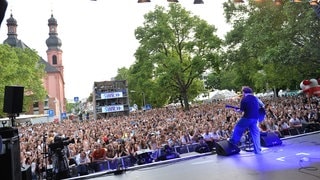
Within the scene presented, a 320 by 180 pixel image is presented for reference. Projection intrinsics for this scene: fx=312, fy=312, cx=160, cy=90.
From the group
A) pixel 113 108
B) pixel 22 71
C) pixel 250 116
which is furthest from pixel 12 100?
pixel 113 108

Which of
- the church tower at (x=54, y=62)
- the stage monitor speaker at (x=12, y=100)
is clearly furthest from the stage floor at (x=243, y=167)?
the church tower at (x=54, y=62)

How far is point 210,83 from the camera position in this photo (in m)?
79.5

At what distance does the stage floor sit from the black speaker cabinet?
6.84 ft

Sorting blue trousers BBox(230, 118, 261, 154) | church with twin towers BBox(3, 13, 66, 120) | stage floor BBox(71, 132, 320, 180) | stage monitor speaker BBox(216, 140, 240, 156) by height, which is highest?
church with twin towers BBox(3, 13, 66, 120)

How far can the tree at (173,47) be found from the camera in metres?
30.9

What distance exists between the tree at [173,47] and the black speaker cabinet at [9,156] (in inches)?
1033

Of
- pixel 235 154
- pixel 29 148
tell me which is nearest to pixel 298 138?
pixel 235 154

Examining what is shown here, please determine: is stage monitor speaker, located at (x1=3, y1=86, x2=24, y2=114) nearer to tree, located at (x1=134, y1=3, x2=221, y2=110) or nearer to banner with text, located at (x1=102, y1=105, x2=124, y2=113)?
tree, located at (x1=134, y1=3, x2=221, y2=110)

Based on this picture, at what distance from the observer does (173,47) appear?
33.2 m

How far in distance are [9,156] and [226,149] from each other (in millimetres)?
4319

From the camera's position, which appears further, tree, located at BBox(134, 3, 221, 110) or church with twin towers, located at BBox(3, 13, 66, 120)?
church with twin towers, located at BBox(3, 13, 66, 120)

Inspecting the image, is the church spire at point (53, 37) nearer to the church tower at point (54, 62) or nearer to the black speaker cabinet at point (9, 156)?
the church tower at point (54, 62)

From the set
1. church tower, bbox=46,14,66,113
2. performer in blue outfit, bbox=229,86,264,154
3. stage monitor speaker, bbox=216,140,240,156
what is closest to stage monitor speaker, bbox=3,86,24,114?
stage monitor speaker, bbox=216,140,240,156

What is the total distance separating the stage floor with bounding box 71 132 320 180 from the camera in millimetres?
4738
